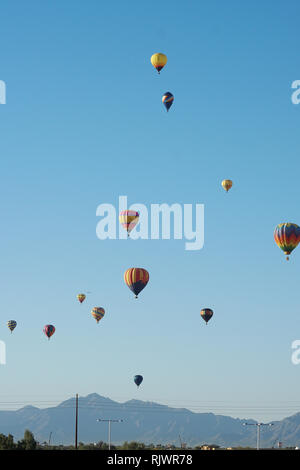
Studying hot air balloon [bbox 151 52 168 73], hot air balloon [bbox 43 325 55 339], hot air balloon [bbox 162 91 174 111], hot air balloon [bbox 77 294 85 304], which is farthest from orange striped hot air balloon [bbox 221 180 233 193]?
hot air balloon [bbox 43 325 55 339]

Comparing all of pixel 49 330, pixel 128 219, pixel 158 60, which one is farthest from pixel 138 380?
pixel 158 60

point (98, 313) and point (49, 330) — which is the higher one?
point (98, 313)

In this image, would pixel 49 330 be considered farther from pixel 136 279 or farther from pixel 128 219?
pixel 128 219

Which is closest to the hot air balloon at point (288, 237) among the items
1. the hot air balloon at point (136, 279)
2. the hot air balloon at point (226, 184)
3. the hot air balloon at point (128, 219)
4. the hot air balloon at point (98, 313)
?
the hot air balloon at point (226, 184)

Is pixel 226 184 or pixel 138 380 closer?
pixel 226 184

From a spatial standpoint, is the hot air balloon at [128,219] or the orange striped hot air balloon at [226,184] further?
the orange striped hot air balloon at [226,184]

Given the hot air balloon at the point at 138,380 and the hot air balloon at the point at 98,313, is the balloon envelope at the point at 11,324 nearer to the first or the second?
the hot air balloon at the point at 98,313
